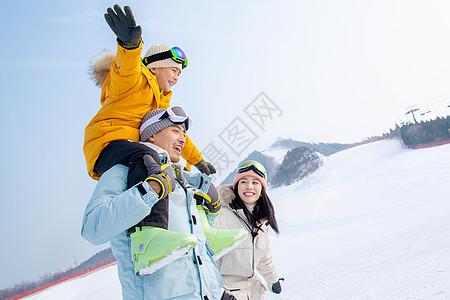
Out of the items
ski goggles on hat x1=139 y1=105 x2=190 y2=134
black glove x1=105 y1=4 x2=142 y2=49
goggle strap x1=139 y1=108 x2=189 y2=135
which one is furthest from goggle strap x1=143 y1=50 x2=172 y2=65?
black glove x1=105 y1=4 x2=142 y2=49

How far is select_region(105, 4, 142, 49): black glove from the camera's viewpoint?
5.24 ft

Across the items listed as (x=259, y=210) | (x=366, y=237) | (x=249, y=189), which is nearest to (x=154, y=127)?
(x=249, y=189)

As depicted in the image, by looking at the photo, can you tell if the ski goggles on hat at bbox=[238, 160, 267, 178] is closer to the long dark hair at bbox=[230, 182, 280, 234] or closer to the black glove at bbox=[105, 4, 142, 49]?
the long dark hair at bbox=[230, 182, 280, 234]

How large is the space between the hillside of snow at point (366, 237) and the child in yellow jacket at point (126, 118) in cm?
313

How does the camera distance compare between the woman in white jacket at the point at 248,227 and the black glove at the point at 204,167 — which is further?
the black glove at the point at 204,167

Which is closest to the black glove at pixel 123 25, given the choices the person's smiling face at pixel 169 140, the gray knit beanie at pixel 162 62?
the person's smiling face at pixel 169 140

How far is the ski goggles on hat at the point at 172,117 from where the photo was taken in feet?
6.57

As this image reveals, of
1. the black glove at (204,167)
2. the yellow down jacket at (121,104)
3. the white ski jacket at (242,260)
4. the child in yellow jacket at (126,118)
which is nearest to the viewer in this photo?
the child in yellow jacket at (126,118)

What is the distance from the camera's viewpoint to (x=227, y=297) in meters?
1.73

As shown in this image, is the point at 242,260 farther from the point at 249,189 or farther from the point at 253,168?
the point at 253,168

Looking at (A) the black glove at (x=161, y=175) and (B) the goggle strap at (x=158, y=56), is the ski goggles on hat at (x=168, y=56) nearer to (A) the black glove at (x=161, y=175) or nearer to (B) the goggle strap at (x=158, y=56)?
(B) the goggle strap at (x=158, y=56)

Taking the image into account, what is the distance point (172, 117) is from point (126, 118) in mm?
313

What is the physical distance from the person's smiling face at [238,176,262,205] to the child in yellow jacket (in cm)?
132

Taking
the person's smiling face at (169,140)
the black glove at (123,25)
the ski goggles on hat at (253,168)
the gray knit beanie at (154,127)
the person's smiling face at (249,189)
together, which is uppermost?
the black glove at (123,25)
